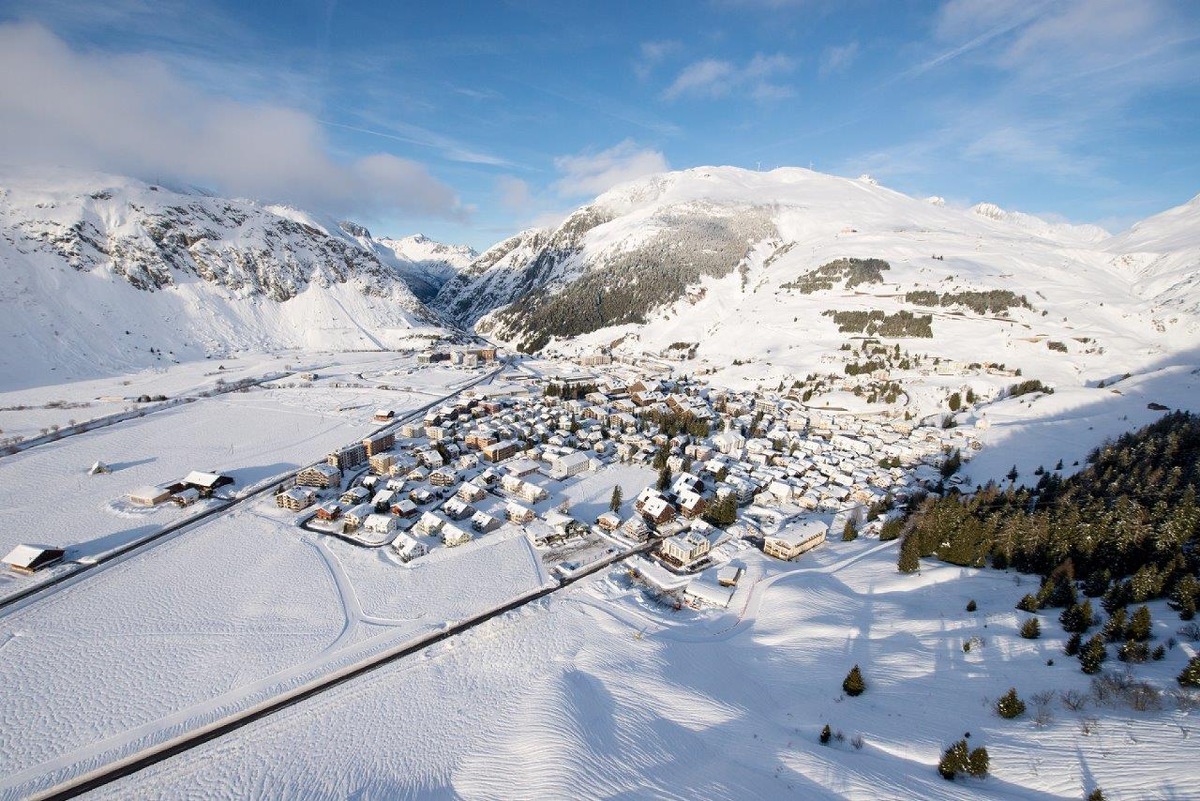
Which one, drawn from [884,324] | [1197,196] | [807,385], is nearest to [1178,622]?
[807,385]

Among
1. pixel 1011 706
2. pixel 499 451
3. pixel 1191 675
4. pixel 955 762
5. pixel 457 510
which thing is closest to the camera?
pixel 955 762

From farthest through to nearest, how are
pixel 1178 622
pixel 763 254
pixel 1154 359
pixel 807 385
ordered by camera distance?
pixel 763 254, pixel 807 385, pixel 1154 359, pixel 1178 622

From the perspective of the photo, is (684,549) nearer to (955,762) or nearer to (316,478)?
(955,762)

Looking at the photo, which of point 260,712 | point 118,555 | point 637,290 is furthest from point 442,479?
point 637,290

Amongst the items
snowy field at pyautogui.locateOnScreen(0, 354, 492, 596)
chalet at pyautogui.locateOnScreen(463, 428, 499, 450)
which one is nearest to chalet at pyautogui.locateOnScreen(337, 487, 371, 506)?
snowy field at pyautogui.locateOnScreen(0, 354, 492, 596)

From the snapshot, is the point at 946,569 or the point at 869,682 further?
the point at 946,569

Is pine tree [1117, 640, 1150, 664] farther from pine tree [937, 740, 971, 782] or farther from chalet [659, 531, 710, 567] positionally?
chalet [659, 531, 710, 567]

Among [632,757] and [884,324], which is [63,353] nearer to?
[632,757]
